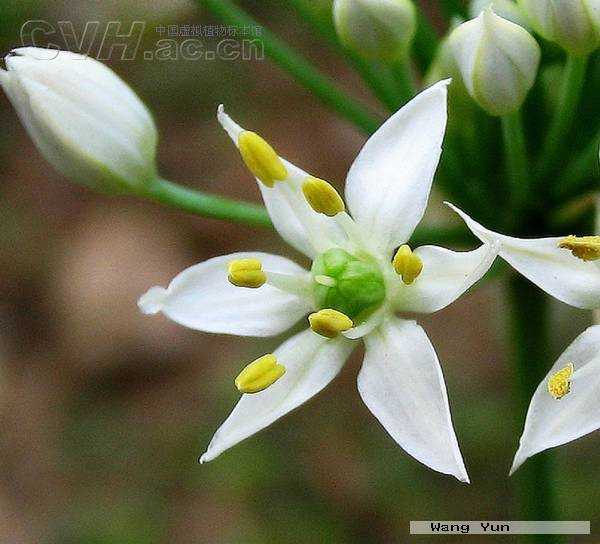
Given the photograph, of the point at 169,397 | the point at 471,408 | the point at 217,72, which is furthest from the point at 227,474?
the point at 217,72

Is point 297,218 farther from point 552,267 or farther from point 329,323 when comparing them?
point 552,267

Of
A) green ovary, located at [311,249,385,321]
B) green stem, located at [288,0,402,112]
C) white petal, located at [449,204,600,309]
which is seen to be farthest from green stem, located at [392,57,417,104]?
white petal, located at [449,204,600,309]

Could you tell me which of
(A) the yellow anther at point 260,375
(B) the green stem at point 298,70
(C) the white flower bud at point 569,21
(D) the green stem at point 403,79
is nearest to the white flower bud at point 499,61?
(C) the white flower bud at point 569,21

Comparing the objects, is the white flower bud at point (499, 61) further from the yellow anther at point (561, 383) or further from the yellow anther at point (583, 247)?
the yellow anther at point (561, 383)

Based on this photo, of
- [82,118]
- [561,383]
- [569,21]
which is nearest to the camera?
[561,383]

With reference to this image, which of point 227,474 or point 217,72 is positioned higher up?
point 217,72

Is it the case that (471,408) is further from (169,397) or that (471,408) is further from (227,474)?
(169,397)

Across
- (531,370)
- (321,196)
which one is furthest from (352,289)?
(531,370)
